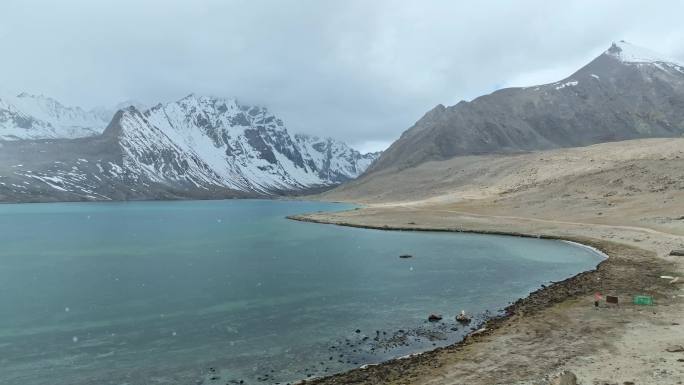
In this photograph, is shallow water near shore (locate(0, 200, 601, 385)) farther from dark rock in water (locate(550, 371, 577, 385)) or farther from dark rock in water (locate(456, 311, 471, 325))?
dark rock in water (locate(550, 371, 577, 385))

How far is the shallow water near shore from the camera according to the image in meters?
27.1

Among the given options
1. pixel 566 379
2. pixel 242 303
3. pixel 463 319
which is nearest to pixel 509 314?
pixel 463 319

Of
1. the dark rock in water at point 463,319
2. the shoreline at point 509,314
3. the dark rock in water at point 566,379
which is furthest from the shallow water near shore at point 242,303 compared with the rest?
the dark rock in water at point 566,379

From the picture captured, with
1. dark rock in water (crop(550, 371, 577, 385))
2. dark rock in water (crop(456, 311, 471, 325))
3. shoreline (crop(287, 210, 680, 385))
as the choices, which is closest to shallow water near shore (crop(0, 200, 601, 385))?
dark rock in water (crop(456, 311, 471, 325))

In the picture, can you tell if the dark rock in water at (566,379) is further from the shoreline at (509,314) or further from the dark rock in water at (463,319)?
the dark rock in water at (463,319)

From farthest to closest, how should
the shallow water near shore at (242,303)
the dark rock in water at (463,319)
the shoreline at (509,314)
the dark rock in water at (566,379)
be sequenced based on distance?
the dark rock in water at (463,319), the shallow water near shore at (242,303), the shoreline at (509,314), the dark rock in water at (566,379)

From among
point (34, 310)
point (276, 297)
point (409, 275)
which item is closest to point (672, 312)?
point (409, 275)

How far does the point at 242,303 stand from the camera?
40969 millimetres

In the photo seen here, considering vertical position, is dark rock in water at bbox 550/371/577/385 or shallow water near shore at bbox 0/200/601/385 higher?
dark rock in water at bbox 550/371/577/385

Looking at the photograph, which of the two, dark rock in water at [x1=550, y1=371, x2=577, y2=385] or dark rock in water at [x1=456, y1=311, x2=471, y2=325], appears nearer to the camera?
dark rock in water at [x1=550, y1=371, x2=577, y2=385]

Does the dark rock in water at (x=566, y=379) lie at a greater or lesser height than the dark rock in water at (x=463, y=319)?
greater

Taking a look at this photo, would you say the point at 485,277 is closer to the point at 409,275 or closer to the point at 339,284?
the point at 409,275

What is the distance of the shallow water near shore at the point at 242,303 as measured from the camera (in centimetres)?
2709

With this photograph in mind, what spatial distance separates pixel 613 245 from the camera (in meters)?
64.9
